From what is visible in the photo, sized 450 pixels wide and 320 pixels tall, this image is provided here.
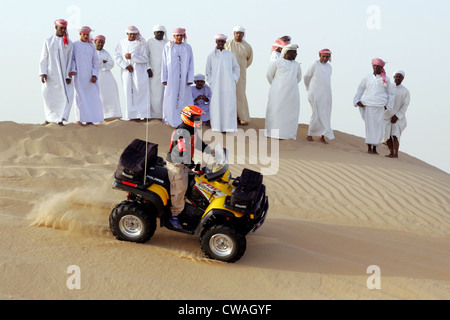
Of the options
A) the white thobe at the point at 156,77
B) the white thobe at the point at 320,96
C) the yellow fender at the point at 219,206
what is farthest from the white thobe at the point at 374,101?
the yellow fender at the point at 219,206

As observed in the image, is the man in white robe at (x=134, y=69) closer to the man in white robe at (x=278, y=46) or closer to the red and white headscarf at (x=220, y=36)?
the red and white headscarf at (x=220, y=36)

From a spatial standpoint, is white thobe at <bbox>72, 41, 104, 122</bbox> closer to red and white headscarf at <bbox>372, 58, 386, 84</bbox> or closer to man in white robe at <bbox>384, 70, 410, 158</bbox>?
red and white headscarf at <bbox>372, 58, 386, 84</bbox>

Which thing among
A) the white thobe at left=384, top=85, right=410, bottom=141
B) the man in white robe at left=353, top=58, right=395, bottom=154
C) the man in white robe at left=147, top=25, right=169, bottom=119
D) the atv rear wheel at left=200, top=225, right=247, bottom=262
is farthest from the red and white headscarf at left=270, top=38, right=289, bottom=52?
the atv rear wheel at left=200, top=225, right=247, bottom=262

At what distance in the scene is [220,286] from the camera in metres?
6.53

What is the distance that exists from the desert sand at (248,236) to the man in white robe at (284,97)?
1.51 meters

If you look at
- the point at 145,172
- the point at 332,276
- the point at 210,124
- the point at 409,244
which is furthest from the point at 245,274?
the point at 210,124

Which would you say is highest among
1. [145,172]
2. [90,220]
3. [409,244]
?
[145,172]

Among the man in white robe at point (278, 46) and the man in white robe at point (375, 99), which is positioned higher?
the man in white robe at point (278, 46)

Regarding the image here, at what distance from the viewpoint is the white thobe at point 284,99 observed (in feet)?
49.5

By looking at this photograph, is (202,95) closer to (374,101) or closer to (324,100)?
(324,100)

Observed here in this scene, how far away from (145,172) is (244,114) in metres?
9.28

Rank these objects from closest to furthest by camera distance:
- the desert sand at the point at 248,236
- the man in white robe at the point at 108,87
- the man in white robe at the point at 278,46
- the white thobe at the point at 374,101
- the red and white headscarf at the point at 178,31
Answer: the desert sand at the point at 248,236 → the red and white headscarf at the point at 178,31 → the white thobe at the point at 374,101 → the man in white robe at the point at 278,46 → the man in white robe at the point at 108,87
